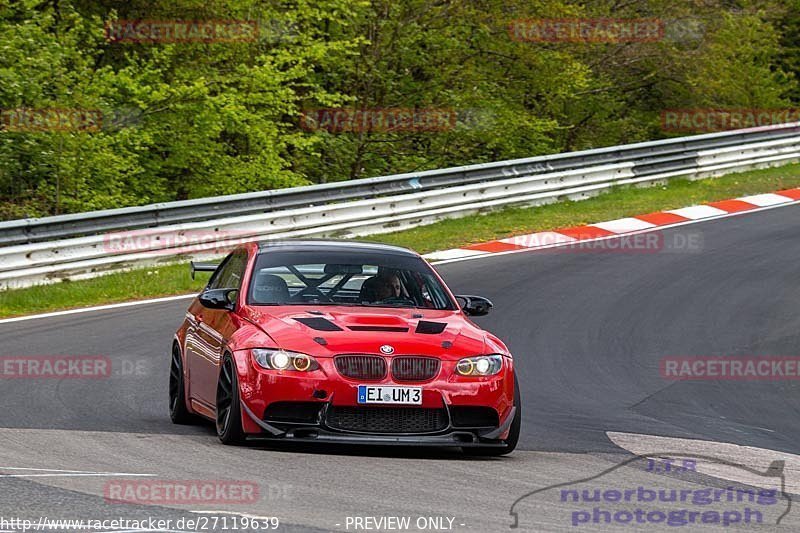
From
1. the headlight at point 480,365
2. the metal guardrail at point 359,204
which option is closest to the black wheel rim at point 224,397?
the headlight at point 480,365

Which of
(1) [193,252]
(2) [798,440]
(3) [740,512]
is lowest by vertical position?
(1) [193,252]

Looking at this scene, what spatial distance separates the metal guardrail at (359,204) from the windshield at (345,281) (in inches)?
337

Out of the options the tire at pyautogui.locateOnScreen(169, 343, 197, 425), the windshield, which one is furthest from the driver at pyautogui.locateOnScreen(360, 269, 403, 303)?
the tire at pyautogui.locateOnScreen(169, 343, 197, 425)

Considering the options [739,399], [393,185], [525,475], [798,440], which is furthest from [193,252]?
[525,475]

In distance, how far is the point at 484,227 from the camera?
2202 cm

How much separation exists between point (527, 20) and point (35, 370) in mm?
20999

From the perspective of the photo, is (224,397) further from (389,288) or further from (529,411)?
(529,411)

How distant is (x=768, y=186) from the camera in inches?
1032

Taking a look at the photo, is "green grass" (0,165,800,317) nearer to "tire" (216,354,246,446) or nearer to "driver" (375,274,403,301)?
"driver" (375,274,403,301)

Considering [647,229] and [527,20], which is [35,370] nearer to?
[647,229]

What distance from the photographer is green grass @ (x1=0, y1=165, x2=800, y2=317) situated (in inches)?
667

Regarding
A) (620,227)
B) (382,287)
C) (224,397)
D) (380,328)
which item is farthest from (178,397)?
(620,227)

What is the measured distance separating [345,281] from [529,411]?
2.13m

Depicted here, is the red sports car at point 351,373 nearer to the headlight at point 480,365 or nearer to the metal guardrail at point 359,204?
the headlight at point 480,365
